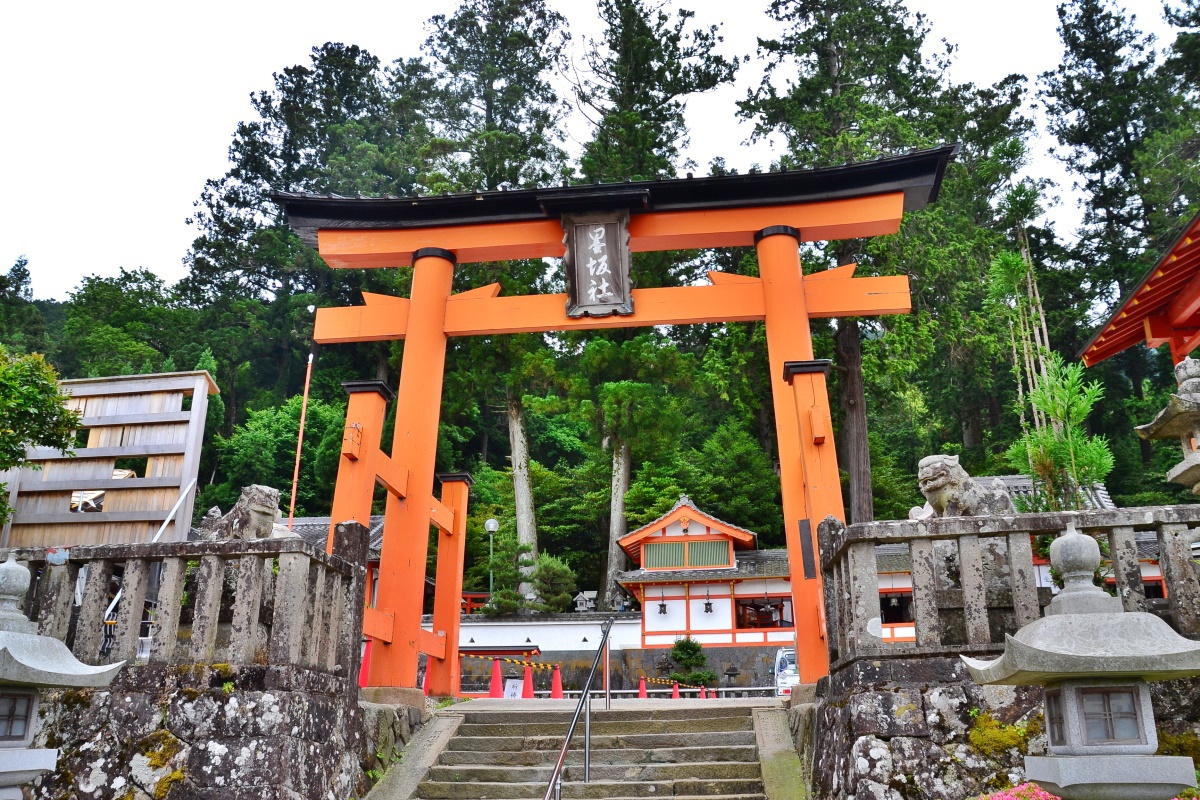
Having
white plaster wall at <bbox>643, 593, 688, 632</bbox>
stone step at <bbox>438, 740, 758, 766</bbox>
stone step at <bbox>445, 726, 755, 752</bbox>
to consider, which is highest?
white plaster wall at <bbox>643, 593, 688, 632</bbox>

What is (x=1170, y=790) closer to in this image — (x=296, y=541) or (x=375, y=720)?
(x=296, y=541)

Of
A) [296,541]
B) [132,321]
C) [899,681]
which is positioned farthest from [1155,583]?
[132,321]

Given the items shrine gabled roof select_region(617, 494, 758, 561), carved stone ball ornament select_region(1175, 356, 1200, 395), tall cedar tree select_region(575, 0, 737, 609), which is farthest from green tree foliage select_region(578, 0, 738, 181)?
carved stone ball ornament select_region(1175, 356, 1200, 395)

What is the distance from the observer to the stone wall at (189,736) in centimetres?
448

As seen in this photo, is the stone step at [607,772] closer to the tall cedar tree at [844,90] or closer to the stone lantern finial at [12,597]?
the stone lantern finial at [12,597]

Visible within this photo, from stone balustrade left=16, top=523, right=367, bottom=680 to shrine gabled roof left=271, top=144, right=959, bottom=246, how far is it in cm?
424

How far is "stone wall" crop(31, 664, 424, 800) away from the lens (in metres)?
4.48

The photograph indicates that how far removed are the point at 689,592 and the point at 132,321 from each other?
2625cm

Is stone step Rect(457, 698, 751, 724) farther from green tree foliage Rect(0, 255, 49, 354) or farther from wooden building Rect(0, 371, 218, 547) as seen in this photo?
green tree foliage Rect(0, 255, 49, 354)

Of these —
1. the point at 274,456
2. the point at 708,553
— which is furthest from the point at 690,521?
the point at 274,456

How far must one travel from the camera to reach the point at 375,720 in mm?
5902

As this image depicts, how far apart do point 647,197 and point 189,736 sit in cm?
609

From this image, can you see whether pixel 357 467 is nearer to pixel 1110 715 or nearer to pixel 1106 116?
pixel 1110 715

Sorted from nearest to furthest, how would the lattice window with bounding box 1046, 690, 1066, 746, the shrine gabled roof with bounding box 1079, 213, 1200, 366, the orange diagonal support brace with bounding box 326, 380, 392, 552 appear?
the lattice window with bounding box 1046, 690, 1066, 746, the shrine gabled roof with bounding box 1079, 213, 1200, 366, the orange diagonal support brace with bounding box 326, 380, 392, 552
